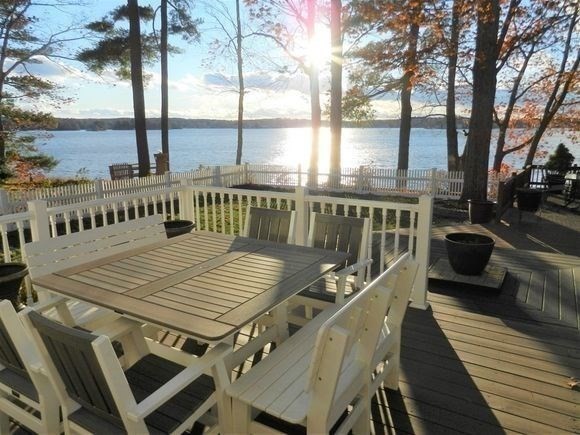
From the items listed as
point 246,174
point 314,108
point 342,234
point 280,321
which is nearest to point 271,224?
point 342,234

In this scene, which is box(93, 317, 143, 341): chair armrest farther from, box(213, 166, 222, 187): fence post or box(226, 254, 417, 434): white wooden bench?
box(213, 166, 222, 187): fence post

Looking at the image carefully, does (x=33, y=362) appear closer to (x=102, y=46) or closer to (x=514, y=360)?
(x=514, y=360)

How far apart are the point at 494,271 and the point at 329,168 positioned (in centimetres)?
1046

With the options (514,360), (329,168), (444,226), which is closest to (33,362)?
(514,360)

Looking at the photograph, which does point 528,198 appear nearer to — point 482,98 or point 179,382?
point 482,98

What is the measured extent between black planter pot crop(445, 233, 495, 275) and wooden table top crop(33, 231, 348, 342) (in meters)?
1.99

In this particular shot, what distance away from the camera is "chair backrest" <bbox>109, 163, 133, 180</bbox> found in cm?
1405

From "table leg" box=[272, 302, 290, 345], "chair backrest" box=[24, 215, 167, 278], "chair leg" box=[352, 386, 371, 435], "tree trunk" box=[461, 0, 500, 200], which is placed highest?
"tree trunk" box=[461, 0, 500, 200]

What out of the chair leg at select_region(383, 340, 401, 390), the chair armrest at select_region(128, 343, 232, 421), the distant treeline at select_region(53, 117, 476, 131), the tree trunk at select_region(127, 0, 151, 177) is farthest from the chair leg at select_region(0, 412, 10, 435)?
the distant treeline at select_region(53, 117, 476, 131)

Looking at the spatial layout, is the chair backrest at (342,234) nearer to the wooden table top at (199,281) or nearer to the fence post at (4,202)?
the wooden table top at (199,281)

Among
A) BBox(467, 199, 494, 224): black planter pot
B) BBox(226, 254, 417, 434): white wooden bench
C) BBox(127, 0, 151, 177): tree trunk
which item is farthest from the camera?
BBox(127, 0, 151, 177): tree trunk

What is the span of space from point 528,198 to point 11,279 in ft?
27.8

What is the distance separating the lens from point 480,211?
24.7 ft

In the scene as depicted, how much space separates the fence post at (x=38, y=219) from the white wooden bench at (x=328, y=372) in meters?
2.20
